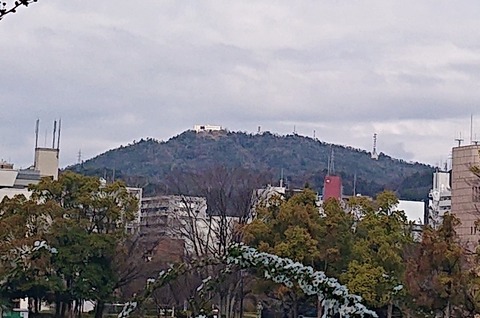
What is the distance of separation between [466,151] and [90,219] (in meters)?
33.9

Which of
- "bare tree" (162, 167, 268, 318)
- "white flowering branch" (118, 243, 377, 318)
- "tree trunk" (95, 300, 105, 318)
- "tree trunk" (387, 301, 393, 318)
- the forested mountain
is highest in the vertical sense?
the forested mountain

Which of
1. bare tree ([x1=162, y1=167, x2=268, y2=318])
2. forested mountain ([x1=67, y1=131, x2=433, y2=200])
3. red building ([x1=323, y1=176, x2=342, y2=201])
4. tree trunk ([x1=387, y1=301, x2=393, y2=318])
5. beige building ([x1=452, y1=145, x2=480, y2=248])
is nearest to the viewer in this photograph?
tree trunk ([x1=387, y1=301, x2=393, y2=318])

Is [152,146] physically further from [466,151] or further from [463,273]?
[463,273]

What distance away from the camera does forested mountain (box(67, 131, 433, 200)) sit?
496 ft

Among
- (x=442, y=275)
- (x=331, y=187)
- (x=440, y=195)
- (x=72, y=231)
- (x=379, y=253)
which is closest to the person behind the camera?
(x=442, y=275)

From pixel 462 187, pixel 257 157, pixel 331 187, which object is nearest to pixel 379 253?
pixel 462 187

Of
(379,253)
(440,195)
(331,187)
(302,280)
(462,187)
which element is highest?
(440,195)

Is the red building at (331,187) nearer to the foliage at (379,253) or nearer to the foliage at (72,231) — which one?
the foliage at (72,231)

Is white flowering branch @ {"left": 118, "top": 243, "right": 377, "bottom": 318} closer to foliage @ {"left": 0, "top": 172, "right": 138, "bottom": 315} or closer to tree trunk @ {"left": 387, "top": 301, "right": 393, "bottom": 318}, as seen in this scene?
tree trunk @ {"left": 387, "top": 301, "right": 393, "bottom": 318}

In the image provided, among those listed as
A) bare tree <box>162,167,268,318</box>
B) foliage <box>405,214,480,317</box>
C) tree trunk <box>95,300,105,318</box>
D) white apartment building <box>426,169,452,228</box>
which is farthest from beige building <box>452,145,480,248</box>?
foliage <box>405,214,480,317</box>

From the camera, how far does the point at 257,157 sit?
6437 inches

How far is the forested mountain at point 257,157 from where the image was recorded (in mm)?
151250

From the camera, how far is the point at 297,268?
33.4ft

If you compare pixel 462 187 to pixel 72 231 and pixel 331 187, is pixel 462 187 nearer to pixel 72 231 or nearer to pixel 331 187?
pixel 331 187
